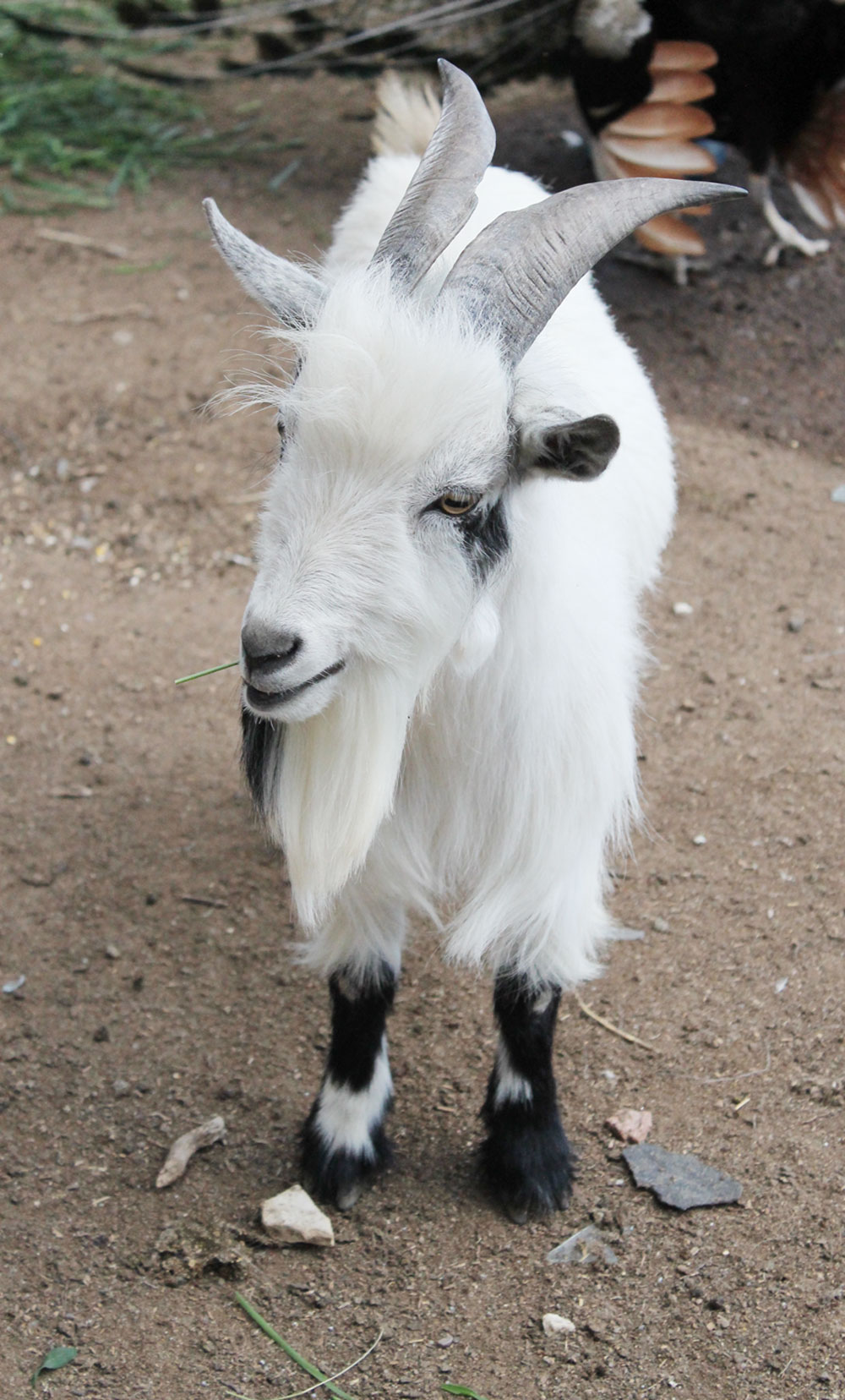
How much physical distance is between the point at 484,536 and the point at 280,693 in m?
0.41

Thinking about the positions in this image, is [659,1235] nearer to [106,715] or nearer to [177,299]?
[106,715]

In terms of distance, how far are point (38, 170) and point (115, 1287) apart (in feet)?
17.9

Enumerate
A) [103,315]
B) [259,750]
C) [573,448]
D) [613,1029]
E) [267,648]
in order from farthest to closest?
[103,315], [613,1029], [259,750], [573,448], [267,648]

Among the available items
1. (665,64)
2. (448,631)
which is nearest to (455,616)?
(448,631)

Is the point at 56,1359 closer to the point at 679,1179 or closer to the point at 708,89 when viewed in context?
the point at 679,1179

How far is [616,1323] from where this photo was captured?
2.52 metres

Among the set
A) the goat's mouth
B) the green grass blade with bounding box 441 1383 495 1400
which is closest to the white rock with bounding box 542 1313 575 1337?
the green grass blade with bounding box 441 1383 495 1400

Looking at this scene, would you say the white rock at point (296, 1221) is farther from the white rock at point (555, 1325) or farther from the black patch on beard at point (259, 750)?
the black patch on beard at point (259, 750)

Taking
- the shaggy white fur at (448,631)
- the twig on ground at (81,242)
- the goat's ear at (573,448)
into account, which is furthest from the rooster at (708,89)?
the goat's ear at (573,448)

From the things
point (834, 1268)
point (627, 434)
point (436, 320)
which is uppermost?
point (436, 320)

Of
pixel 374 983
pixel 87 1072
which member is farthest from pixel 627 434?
pixel 87 1072

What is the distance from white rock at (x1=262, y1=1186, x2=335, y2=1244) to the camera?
268 cm

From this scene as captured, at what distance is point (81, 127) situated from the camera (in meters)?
6.61

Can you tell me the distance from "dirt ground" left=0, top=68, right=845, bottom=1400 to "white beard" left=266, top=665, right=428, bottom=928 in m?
0.83
